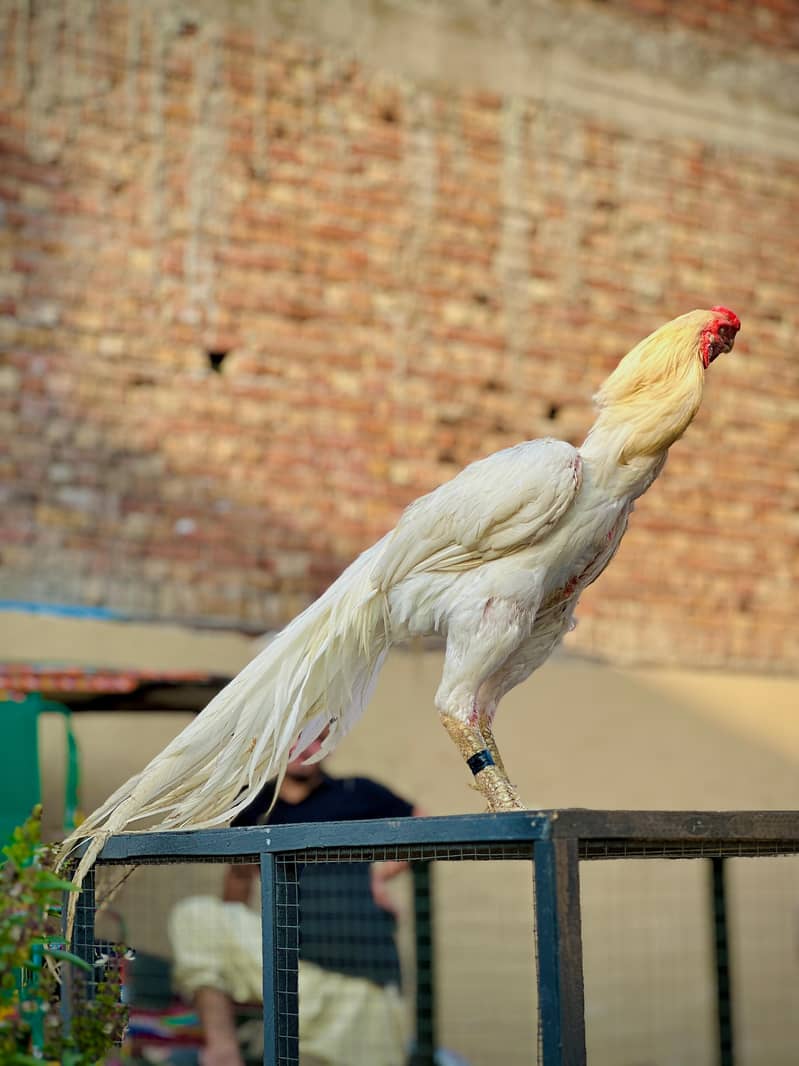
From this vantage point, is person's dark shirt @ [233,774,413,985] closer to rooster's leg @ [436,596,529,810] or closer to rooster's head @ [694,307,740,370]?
rooster's leg @ [436,596,529,810]

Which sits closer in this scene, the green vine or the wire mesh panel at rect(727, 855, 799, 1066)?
the green vine

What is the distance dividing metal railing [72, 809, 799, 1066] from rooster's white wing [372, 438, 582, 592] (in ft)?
1.87

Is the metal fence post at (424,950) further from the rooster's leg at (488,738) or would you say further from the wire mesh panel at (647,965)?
the rooster's leg at (488,738)

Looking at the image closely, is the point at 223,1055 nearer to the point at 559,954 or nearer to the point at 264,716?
the point at 264,716

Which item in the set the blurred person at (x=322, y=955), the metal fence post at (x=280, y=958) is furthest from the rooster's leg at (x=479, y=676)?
the blurred person at (x=322, y=955)

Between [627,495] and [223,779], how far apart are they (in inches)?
37.1

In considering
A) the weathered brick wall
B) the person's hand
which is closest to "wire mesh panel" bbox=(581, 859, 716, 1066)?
the weathered brick wall

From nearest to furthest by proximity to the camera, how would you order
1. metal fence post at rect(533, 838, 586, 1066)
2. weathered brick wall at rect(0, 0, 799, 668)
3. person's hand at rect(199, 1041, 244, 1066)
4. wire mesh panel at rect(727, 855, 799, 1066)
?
metal fence post at rect(533, 838, 586, 1066) → person's hand at rect(199, 1041, 244, 1066) → weathered brick wall at rect(0, 0, 799, 668) → wire mesh panel at rect(727, 855, 799, 1066)

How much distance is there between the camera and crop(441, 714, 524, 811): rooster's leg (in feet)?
8.24

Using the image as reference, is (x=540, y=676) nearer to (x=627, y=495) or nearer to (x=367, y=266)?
(x=367, y=266)

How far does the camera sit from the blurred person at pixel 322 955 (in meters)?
4.39

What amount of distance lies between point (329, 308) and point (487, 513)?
4.19 meters

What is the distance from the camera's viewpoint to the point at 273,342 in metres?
6.48

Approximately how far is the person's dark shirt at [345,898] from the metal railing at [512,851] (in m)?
2.08
